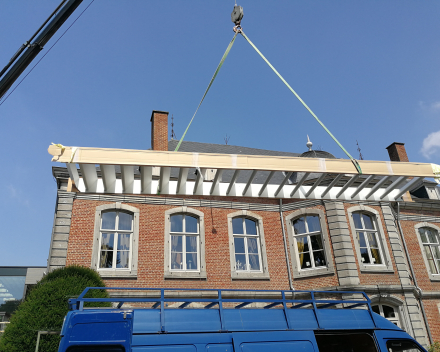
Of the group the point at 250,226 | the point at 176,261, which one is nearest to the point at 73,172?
the point at 176,261

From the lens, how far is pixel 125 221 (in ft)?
47.1

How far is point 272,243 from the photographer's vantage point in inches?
609

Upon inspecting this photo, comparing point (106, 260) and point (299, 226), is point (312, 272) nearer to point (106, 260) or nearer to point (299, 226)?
point (299, 226)

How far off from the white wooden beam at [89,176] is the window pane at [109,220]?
7.85m

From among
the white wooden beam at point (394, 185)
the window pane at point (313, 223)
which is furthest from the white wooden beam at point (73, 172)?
the window pane at point (313, 223)

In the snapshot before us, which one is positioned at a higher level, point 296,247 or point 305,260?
point 296,247

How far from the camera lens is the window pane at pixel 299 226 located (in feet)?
51.9

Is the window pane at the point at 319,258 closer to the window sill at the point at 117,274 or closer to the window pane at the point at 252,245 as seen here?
the window pane at the point at 252,245

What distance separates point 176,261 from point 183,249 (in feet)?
1.72

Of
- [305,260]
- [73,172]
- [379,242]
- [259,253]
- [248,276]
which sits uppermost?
[379,242]

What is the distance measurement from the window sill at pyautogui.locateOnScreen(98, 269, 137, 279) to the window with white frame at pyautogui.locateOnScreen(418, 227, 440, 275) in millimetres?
12889

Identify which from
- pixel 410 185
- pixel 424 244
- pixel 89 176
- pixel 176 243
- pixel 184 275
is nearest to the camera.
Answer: pixel 89 176

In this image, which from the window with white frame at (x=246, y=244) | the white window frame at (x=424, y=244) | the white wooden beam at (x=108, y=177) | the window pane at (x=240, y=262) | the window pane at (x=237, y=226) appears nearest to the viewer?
the white wooden beam at (x=108, y=177)

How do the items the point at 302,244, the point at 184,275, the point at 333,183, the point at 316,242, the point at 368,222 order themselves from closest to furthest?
the point at 333,183, the point at 184,275, the point at 316,242, the point at 302,244, the point at 368,222
